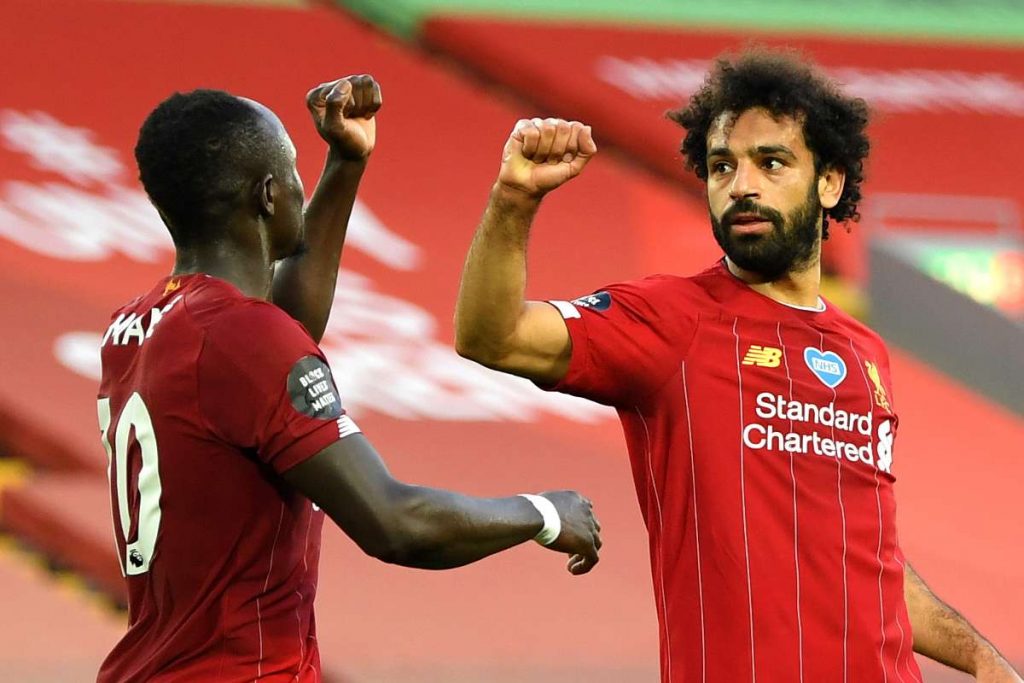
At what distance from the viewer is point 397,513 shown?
112 inches

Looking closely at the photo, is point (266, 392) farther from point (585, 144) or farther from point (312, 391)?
point (585, 144)

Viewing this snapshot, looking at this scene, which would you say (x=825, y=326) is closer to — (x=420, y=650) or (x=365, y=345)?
(x=420, y=650)

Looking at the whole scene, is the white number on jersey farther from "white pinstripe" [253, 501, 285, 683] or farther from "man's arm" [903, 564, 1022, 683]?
"man's arm" [903, 564, 1022, 683]

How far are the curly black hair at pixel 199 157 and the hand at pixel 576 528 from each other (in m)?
0.82

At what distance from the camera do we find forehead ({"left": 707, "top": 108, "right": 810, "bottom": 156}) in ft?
11.7

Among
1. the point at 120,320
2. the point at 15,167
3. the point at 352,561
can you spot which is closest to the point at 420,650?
the point at 352,561

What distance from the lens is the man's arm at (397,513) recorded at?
2826 mm

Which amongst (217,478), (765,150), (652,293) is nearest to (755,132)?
(765,150)

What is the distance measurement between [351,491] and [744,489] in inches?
34.3

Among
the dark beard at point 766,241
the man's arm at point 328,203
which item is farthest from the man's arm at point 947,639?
the man's arm at point 328,203

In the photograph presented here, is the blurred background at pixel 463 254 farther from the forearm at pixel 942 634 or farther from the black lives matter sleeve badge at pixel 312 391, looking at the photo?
the black lives matter sleeve badge at pixel 312 391

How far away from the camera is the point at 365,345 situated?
27.9 feet

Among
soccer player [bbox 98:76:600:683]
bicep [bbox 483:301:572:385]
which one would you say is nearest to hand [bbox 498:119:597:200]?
bicep [bbox 483:301:572:385]

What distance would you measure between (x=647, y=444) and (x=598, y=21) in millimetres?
7887
